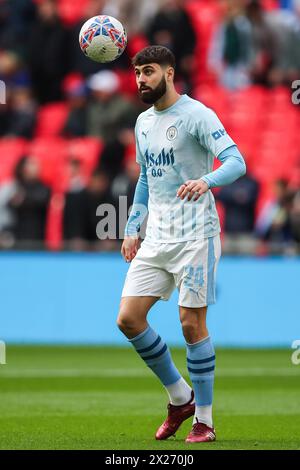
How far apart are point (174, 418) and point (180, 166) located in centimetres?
178

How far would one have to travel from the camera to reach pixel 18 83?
2139 centimetres

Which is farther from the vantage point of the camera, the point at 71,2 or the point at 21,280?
the point at 71,2

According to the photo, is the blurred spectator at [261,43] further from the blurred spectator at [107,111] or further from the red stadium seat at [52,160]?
the red stadium seat at [52,160]

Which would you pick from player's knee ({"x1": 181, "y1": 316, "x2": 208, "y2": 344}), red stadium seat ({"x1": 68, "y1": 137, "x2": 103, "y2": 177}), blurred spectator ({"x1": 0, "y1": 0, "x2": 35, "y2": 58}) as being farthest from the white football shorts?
blurred spectator ({"x1": 0, "y1": 0, "x2": 35, "y2": 58})

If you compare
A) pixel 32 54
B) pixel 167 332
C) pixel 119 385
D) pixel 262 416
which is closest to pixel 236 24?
pixel 32 54

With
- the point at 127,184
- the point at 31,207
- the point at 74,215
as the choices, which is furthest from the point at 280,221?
the point at 31,207

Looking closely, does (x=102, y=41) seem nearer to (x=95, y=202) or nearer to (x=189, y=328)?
(x=189, y=328)

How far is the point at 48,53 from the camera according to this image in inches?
838

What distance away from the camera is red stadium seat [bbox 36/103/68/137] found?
21109 mm

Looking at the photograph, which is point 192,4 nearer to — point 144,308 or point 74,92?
point 74,92

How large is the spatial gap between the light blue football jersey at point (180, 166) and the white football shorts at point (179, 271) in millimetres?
68

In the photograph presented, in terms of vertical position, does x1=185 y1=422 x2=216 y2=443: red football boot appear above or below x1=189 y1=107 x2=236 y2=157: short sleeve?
below

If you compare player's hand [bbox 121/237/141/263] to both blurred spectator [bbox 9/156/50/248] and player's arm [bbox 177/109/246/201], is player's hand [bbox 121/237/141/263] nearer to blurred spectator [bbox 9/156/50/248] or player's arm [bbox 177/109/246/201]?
player's arm [bbox 177/109/246/201]

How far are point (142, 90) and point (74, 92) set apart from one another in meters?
12.0
